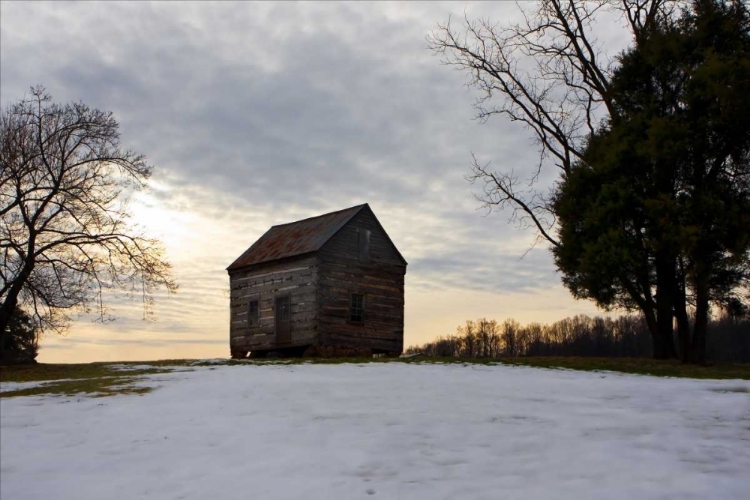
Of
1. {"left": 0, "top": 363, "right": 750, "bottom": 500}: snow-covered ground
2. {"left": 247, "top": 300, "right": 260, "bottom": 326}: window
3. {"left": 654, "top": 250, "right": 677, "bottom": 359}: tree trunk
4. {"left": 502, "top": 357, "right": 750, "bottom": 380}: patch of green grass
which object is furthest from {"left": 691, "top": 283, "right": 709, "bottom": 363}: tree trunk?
{"left": 247, "top": 300, "right": 260, "bottom": 326}: window

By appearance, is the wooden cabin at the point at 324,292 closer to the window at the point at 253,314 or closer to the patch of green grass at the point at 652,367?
the window at the point at 253,314

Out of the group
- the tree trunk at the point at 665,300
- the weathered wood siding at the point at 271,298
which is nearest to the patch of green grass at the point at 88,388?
the weathered wood siding at the point at 271,298

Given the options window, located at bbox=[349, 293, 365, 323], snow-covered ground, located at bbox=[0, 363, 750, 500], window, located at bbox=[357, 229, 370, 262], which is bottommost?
snow-covered ground, located at bbox=[0, 363, 750, 500]

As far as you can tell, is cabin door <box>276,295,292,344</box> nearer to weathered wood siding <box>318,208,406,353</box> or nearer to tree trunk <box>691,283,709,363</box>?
weathered wood siding <box>318,208,406,353</box>

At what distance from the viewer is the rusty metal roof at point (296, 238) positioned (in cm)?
2954

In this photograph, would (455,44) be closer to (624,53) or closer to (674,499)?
(624,53)

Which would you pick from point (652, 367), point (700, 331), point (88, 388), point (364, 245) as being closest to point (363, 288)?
point (364, 245)

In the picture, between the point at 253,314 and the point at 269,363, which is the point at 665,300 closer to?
the point at 269,363

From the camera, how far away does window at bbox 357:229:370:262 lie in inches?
1189

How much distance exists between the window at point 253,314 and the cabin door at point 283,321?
4.93 feet

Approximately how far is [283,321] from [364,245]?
194 inches

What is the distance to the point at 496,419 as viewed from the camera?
10664mm

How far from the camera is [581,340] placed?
7431 centimetres

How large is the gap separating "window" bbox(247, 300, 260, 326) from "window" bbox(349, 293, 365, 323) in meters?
4.55
